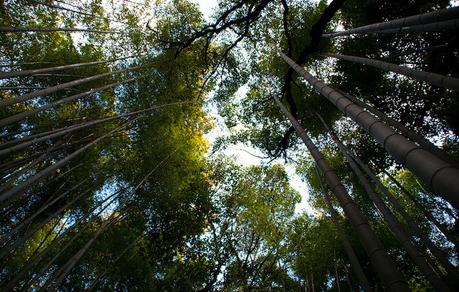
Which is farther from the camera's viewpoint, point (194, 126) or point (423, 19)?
point (194, 126)

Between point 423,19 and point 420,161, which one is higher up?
point 423,19

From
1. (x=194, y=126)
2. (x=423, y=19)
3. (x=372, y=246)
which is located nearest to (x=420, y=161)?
(x=372, y=246)

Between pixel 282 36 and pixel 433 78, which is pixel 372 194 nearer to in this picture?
pixel 433 78

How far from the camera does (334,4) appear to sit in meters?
4.57

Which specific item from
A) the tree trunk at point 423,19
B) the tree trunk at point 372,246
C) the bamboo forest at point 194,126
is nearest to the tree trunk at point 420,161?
the tree trunk at point 372,246

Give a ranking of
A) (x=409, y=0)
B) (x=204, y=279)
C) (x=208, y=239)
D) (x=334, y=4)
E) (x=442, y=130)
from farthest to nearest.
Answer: (x=208, y=239), (x=204, y=279), (x=442, y=130), (x=409, y=0), (x=334, y=4)

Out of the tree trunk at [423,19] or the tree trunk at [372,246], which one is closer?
the tree trunk at [372,246]

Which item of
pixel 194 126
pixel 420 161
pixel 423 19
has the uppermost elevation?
pixel 194 126

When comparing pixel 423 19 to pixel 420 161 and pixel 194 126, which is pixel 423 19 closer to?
pixel 420 161

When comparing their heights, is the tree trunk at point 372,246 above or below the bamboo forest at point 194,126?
below

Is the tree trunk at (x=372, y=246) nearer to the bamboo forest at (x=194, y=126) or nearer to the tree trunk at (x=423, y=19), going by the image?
the tree trunk at (x=423, y=19)

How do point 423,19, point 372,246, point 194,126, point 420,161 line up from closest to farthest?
point 420,161, point 372,246, point 423,19, point 194,126

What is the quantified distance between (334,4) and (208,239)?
657 cm

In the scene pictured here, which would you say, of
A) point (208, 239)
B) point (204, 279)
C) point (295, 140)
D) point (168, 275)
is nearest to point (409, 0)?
point (295, 140)
